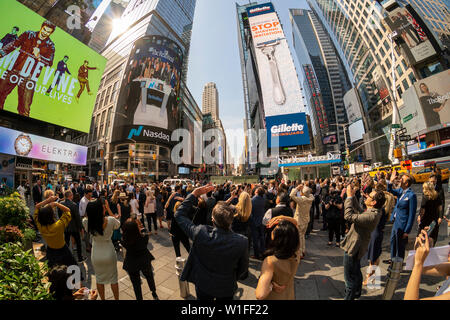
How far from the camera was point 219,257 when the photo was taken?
1.80 m

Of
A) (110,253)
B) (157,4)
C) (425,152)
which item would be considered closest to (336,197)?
(110,253)

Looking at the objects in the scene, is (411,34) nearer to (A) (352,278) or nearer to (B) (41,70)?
(A) (352,278)

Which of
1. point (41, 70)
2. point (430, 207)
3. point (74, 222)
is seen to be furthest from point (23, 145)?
point (430, 207)

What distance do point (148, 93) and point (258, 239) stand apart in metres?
52.5

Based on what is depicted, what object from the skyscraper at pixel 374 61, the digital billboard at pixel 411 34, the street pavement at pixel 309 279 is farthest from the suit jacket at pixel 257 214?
the digital billboard at pixel 411 34

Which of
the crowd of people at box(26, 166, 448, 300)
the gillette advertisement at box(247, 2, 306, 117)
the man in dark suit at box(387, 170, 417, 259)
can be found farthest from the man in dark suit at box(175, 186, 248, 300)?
the gillette advertisement at box(247, 2, 306, 117)

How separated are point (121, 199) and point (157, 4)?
285 ft

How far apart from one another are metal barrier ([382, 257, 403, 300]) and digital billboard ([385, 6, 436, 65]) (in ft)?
147

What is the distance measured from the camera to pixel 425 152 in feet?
101

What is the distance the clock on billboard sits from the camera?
17.1m

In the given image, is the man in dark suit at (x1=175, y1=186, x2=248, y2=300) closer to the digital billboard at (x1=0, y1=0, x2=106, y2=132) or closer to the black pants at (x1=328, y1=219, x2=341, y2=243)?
the black pants at (x1=328, y1=219, x2=341, y2=243)
